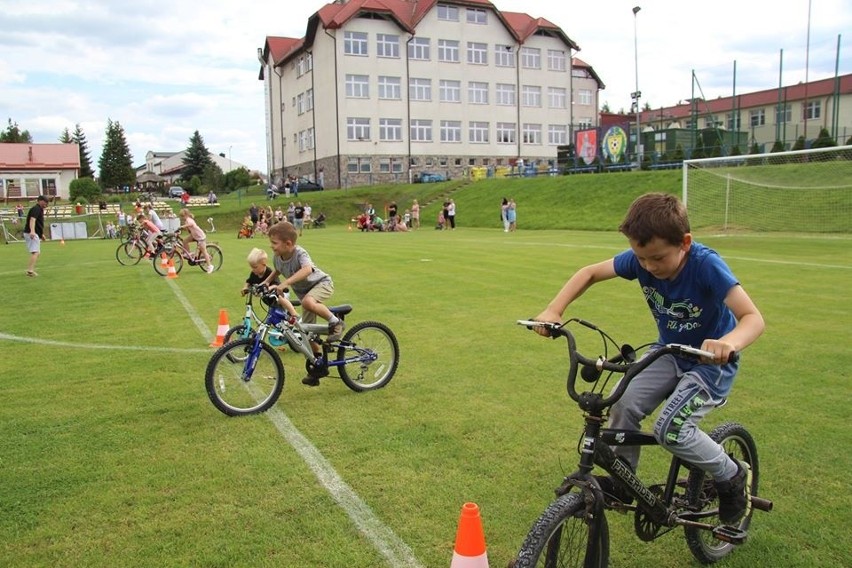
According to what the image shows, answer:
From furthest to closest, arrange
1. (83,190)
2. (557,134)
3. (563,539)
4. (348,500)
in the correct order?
(557,134) → (83,190) → (348,500) → (563,539)

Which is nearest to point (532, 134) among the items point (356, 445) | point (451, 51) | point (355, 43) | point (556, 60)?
point (556, 60)

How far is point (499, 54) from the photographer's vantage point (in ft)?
215

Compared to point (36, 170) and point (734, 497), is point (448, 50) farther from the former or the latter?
point (734, 497)

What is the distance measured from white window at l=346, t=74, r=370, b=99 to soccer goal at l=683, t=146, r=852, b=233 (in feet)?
113

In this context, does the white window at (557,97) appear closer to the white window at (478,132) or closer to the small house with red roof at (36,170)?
the white window at (478,132)

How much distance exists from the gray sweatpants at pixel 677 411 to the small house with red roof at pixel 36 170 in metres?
82.3

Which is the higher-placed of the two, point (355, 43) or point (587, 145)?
point (355, 43)

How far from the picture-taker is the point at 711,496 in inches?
142

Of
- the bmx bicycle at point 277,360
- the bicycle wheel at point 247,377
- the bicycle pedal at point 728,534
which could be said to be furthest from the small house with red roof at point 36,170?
the bicycle pedal at point 728,534

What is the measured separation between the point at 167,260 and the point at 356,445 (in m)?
13.7

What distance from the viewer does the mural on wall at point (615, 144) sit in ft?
149

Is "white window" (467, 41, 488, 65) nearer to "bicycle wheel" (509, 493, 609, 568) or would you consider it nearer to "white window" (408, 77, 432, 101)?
"white window" (408, 77, 432, 101)

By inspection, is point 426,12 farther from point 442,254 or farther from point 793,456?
point 793,456

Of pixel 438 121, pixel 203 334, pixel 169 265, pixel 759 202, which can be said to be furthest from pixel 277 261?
pixel 438 121
